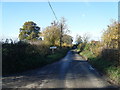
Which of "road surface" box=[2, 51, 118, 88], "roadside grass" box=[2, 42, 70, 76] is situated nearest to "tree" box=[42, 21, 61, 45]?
"roadside grass" box=[2, 42, 70, 76]

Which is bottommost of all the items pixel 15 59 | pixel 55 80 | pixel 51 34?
pixel 55 80

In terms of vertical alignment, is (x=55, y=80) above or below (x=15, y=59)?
below

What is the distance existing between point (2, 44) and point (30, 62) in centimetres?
336

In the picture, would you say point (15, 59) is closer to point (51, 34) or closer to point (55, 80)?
point (55, 80)

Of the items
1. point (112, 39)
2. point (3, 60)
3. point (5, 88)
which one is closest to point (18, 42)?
point (3, 60)

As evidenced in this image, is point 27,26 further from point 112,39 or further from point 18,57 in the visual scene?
point 18,57

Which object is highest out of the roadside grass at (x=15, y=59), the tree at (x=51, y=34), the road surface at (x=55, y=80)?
the tree at (x=51, y=34)

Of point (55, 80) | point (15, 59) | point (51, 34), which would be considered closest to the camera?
point (55, 80)

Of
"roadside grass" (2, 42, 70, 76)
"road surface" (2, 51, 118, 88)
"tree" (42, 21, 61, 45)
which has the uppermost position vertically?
"tree" (42, 21, 61, 45)

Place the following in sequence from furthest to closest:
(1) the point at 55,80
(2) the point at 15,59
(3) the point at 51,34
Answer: (3) the point at 51,34 < (2) the point at 15,59 < (1) the point at 55,80

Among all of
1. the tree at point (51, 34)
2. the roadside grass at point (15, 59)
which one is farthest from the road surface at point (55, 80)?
the tree at point (51, 34)

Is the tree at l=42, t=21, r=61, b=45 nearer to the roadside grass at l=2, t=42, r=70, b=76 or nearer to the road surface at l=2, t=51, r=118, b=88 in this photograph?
the roadside grass at l=2, t=42, r=70, b=76

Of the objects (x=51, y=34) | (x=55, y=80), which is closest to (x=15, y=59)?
(x=55, y=80)

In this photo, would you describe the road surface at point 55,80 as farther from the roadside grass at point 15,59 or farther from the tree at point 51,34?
the tree at point 51,34
